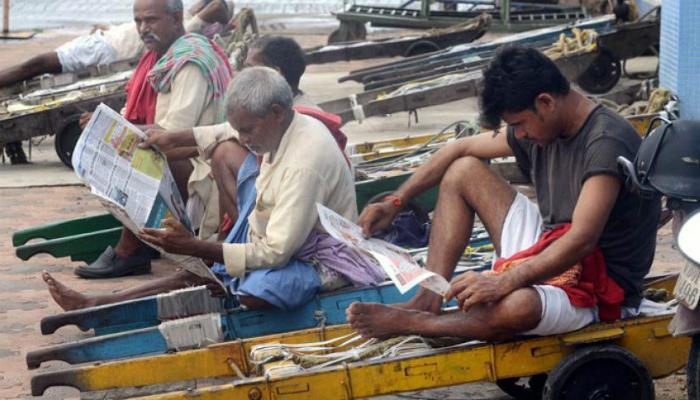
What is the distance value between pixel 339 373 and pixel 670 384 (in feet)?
4.46

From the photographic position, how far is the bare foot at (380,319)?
439cm

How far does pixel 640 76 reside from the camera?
1211 centimetres

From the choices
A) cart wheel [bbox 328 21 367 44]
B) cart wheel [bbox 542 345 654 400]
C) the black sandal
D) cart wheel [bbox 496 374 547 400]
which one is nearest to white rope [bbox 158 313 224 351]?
cart wheel [bbox 496 374 547 400]

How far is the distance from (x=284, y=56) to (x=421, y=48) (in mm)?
7113

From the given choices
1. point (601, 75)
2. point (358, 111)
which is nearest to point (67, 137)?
point (358, 111)

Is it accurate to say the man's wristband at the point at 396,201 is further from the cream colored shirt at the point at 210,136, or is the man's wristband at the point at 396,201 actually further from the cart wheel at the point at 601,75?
the cart wheel at the point at 601,75

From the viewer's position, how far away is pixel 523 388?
4832 millimetres

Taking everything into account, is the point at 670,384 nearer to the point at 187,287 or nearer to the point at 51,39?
the point at 187,287

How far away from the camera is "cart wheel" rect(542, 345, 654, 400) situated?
424 centimetres

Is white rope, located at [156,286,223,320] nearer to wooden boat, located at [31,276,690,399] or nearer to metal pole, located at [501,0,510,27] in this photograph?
wooden boat, located at [31,276,690,399]

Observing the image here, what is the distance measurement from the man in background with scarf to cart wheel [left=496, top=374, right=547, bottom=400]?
6.06 feet

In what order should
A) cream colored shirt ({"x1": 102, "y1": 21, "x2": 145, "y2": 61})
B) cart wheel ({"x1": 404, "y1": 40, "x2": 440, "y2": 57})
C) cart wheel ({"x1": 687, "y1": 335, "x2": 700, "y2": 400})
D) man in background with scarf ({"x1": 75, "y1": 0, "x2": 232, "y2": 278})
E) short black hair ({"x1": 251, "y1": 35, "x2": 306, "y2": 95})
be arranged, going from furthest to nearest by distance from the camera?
1. cart wheel ({"x1": 404, "y1": 40, "x2": 440, "y2": 57})
2. cream colored shirt ({"x1": 102, "y1": 21, "x2": 145, "y2": 61})
3. man in background with scarf ({"x1": 75, "y1": 0, "x2": 232, "y2": 278})
4. short black hair ({"x1": 251, "y1": 35, "x2": 306, "y2": 95})
5. cart wheel ({"x1": 687, "y1": 335, "x2": 700, "y2": 400})

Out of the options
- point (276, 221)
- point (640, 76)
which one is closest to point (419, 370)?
point (276, 221)

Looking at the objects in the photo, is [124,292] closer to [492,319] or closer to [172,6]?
[172,6]
